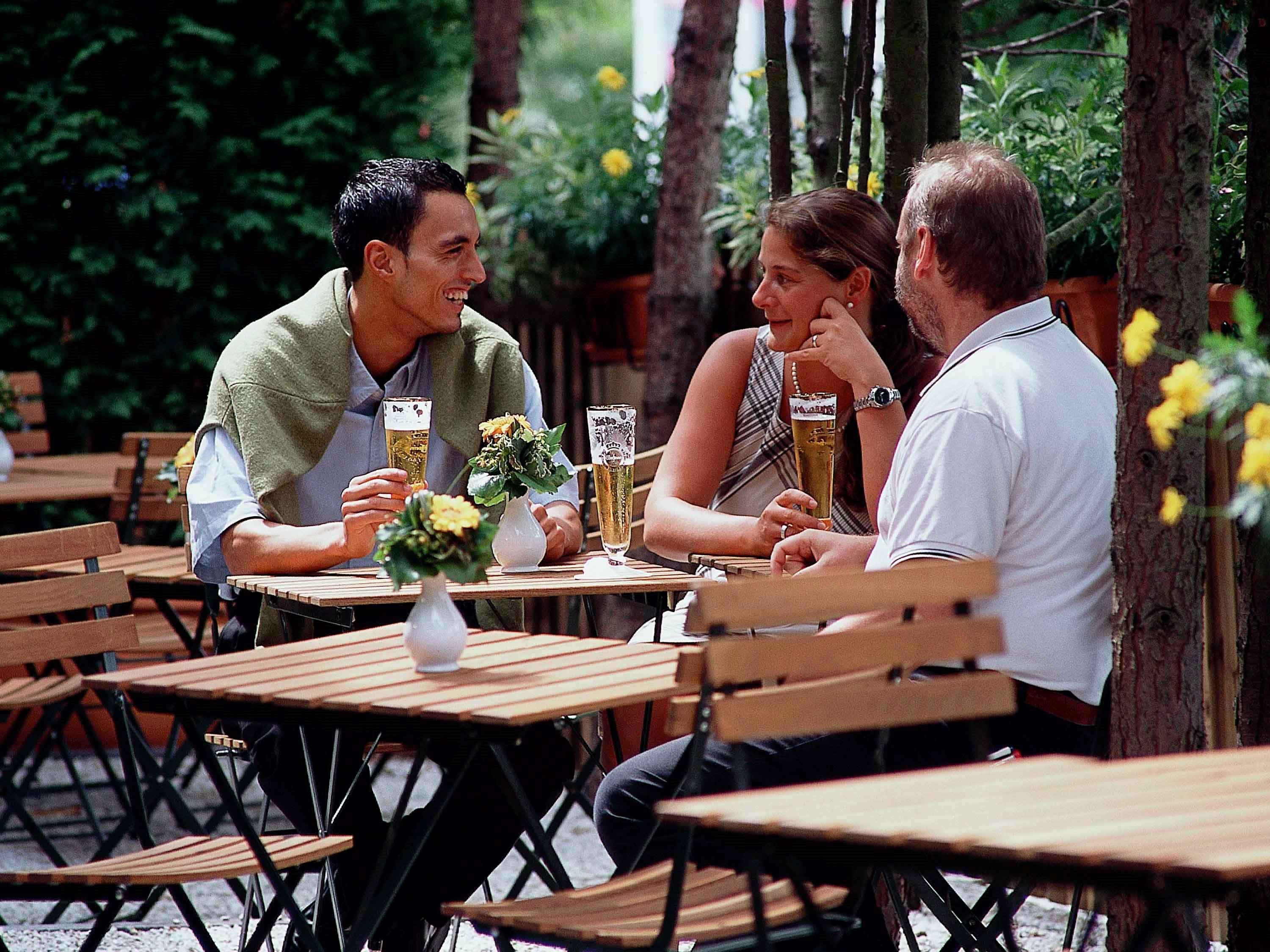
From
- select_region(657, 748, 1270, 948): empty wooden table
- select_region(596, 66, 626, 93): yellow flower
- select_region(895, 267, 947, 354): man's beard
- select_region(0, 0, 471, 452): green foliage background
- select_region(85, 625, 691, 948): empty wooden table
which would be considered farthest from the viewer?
select_region(0, 0, 471, 452): green foliage background

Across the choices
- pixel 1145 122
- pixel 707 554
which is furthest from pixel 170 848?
pixel 1145 122

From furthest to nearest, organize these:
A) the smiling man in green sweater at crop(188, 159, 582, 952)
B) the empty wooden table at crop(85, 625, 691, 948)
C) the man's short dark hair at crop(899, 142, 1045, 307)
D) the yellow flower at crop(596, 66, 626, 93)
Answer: the yellow flower at crop(596, 66, 626, 93)
the smiling man in green sweater at crop(188, 159, 582, 952)
the man's short dark hair at crop(899, 142, 1045, 307)
the empty wooden table at crop(85, 625, 691, 948)

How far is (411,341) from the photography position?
3779 mm

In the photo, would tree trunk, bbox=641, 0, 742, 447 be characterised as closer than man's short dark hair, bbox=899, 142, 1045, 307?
No

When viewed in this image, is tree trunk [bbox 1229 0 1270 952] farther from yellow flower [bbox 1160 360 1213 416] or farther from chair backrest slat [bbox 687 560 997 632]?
yellow flower [bbox 1160 360 1213 416]

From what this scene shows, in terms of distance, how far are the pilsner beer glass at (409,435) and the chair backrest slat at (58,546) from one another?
24.6 inches

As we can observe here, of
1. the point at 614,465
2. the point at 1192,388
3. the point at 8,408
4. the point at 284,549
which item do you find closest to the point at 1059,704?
the point at 614,465

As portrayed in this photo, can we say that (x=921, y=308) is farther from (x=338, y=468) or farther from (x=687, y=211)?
(x=687, y=211)

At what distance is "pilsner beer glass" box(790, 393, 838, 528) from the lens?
123 inches

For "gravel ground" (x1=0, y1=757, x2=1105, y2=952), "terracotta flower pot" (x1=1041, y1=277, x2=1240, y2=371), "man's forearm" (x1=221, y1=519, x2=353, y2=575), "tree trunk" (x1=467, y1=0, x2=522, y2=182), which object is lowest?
"gravel ground" (x1=0, y1=757, x2=1105, y2=952)

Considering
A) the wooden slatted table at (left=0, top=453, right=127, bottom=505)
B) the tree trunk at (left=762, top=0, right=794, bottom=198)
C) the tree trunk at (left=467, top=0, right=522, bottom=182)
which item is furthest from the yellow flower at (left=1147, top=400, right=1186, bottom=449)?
the tree trunk at (left=467, top=0, right=522, bottom=182)

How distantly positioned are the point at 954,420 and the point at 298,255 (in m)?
4.93

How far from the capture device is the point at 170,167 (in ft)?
22.6

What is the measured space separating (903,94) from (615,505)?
4.08 ft
